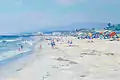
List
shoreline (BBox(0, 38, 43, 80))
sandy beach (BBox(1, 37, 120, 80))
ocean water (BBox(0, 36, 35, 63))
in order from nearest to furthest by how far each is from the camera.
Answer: sandy beach (BBox(1, 37, 120, 80)) < shoreline (BBox(0, 38, 43, 80)) < ocean water (BBox(0, 36, 35, 63))

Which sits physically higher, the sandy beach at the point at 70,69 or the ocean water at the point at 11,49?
the sandy beach at the point at 70,69

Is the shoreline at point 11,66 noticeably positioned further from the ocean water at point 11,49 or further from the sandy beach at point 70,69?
the ocean water at point 11,49

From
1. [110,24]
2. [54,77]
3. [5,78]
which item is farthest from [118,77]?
[110,24]

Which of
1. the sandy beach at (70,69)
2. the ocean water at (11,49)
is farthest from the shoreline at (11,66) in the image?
the ocean water at (11,49)

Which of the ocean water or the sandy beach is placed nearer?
the sandy beach

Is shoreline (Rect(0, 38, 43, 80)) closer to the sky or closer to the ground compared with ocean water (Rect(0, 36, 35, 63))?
closer to the sky

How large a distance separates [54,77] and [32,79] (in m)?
0.82

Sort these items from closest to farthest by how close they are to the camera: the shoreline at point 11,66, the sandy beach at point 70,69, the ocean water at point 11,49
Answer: the sandy beach at point 70,69 < the shoreline at point 11,66 < the ocean water at point 11,49

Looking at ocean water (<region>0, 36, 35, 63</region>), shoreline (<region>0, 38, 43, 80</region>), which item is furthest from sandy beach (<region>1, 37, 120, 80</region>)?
ocean water (<region>0, 36, 35, 63</region>)

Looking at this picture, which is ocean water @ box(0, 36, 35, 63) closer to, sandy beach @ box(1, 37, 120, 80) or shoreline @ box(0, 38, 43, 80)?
shoreline @ box(0, 38, 43, 80)

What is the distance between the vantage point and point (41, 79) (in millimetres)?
8312

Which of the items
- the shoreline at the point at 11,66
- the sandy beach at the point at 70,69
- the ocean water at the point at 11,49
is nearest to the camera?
the sandy beach at the point at 70,69

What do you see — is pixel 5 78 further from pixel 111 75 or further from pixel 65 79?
pixel 111 75

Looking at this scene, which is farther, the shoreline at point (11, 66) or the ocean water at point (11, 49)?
the ocean water at point (11, 49)
